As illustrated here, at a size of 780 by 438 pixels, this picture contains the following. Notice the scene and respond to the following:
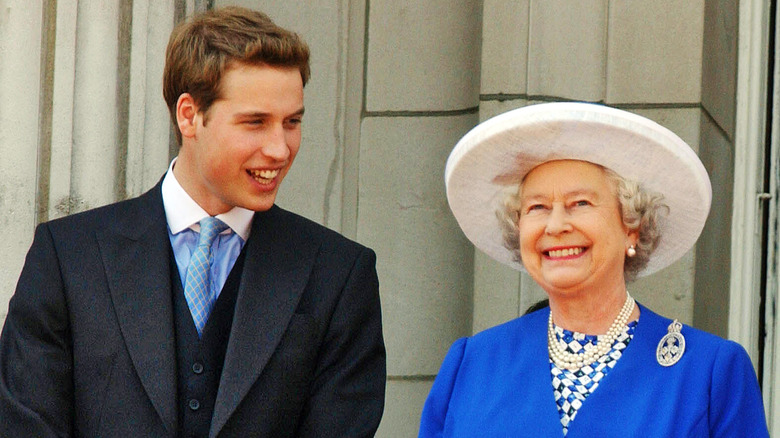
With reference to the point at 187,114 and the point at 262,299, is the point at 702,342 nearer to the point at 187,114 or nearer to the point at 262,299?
the point at 262,299

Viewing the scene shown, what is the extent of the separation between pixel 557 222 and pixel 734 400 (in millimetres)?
538

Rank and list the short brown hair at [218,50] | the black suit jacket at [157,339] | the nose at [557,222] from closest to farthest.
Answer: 1. the nose at [557,222]
2. the black suit jacket at [157,339]
3. the short brown hair at [218,50]

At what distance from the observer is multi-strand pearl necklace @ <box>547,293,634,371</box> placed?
294cm

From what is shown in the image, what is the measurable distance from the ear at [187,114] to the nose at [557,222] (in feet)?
2.95

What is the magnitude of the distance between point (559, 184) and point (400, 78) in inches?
67.8

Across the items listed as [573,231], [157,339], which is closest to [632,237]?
[573,231]

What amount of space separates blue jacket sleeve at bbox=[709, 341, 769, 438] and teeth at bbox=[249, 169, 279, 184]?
3.67 ft

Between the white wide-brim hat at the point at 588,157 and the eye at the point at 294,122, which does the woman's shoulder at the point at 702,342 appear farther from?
the eye at the point at 294,122

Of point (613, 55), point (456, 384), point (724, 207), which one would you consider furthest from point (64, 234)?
point (724, 207)

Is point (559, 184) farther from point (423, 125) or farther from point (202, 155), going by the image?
point (423, 125)

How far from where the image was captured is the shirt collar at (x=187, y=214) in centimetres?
321

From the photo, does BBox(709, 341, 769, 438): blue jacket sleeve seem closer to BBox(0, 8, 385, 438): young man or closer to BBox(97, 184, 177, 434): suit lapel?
BBox(0, 8, 385, 438): young man

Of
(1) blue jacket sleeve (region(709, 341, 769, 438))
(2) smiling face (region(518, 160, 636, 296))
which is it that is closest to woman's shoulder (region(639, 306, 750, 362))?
(1) blue jacket sleeve (region(709, 341, 769, 438))

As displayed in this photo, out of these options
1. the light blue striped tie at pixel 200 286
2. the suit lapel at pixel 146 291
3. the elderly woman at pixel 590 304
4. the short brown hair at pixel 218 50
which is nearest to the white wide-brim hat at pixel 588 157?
the elderly woman at pixel 590 304
